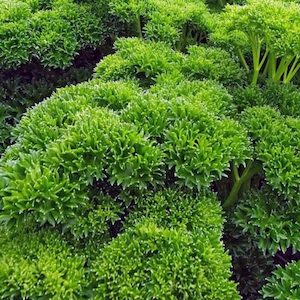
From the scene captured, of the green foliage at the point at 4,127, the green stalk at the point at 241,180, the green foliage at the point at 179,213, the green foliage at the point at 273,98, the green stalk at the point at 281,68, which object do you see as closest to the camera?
the green foliage at the point at 179,213

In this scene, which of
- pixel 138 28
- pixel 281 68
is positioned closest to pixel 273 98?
pixel 281 68

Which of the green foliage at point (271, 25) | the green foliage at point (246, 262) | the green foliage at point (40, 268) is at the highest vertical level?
the green foliage at point (271, 25)

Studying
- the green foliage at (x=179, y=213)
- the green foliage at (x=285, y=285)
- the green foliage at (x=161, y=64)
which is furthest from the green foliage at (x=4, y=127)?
the green foliage at (x=285, y=285)

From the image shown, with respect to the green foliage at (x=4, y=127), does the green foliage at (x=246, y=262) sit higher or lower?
higher

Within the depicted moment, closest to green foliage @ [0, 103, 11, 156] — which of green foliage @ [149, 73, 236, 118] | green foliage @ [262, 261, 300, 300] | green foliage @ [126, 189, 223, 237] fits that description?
green foliage @ [149, 73, 236, 118]

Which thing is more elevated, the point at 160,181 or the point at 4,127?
the point at 160,181

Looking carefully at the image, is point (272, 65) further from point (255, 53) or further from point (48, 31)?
point (48, 31)

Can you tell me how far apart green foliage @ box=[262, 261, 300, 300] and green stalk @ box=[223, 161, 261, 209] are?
0.30 m

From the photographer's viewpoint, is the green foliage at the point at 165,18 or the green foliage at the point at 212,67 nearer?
the green foliage at the point at 212,67

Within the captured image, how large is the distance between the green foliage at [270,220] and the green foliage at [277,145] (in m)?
0.06

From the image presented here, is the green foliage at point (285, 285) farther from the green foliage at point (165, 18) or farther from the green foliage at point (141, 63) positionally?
the green foliage at point (165, 18)

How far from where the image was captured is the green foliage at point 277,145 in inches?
51.7

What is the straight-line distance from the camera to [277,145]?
137 centimetres

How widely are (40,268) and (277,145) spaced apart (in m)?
0.78
